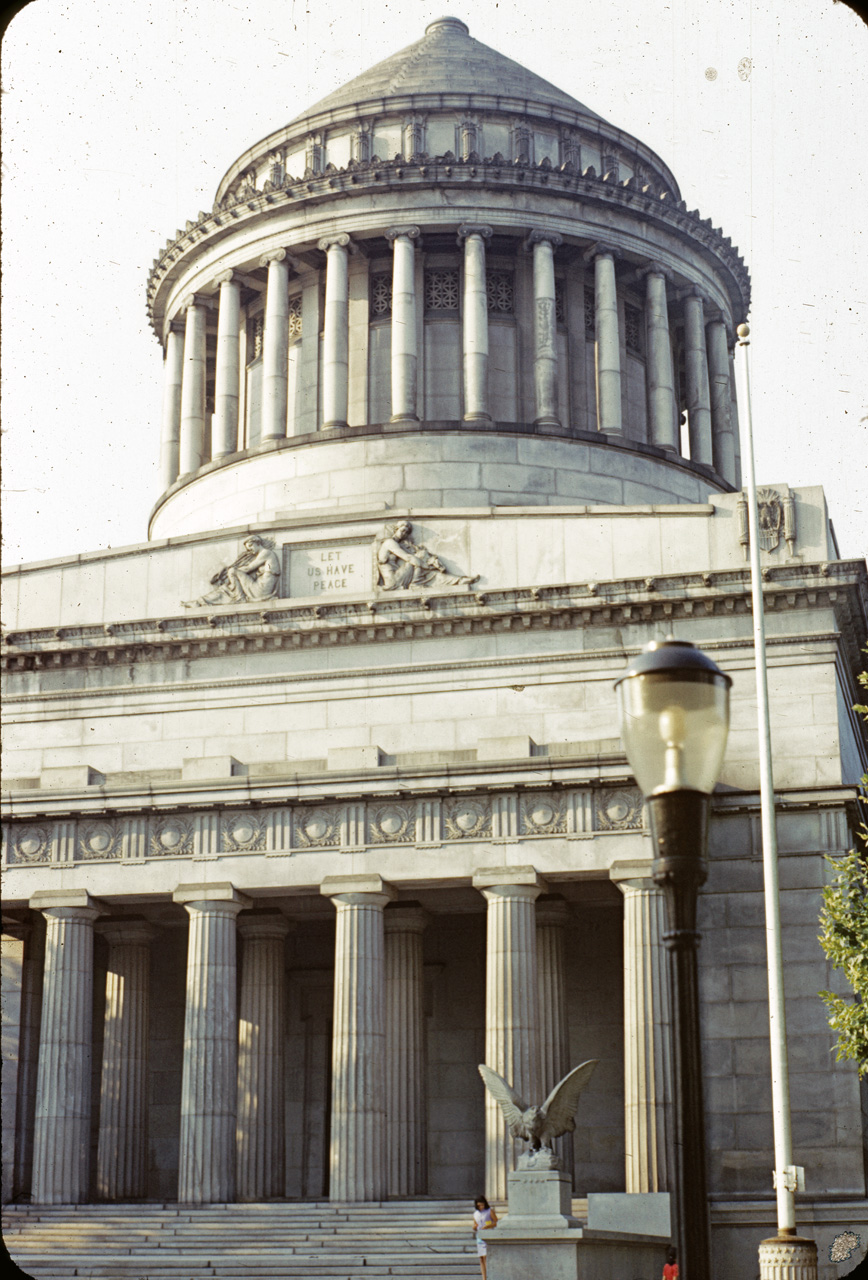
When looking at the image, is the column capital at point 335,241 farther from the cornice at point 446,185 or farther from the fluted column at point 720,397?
the fluted column at point 720,397

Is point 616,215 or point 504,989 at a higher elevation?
point 616,215

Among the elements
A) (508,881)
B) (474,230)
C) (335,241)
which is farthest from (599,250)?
(508,881)

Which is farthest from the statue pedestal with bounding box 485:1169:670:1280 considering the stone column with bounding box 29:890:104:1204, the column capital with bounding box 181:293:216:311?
the column capital with bounding box 181:293:216:311

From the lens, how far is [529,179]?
2008 inches

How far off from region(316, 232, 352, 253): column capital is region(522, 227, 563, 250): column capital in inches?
205

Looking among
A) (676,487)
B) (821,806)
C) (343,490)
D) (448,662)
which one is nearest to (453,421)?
(343,490)

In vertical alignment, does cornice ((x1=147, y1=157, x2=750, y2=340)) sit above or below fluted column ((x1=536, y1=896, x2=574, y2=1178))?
above

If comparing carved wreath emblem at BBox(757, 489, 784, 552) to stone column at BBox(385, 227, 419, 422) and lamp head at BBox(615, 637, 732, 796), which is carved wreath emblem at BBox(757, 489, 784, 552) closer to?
stone column at BBox(385, 227, 419, 422)

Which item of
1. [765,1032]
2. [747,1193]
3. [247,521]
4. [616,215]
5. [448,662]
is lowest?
[747,1193]

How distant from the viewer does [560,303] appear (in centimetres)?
5231

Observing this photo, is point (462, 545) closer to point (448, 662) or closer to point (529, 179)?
point (448, 662)

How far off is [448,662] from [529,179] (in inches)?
736

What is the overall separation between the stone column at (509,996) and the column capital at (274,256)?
24320 millimetres

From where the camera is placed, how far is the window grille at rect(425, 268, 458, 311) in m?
52.0
